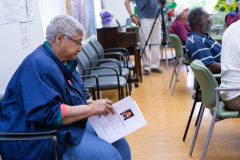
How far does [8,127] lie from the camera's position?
4.26 ft

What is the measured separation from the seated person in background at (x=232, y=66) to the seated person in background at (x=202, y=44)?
72 cm

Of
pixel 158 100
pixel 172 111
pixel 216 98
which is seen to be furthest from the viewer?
pixel 158 100

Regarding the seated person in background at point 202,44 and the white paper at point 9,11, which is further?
the seated person in background at point 202,44

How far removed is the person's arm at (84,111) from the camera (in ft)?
4.49

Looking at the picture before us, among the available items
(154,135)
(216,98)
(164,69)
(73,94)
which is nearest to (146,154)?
(154,135)

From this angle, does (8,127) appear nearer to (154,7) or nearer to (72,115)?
(72,115)

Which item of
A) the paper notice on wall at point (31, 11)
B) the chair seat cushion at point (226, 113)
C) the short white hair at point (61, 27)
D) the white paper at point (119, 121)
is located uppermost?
the paper notice on wall at point (31, 11)

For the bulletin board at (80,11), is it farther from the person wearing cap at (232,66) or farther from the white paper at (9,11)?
the person wearing cap at (232,66)

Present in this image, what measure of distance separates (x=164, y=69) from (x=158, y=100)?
2122 millimetres

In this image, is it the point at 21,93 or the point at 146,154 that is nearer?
the point at 21,93

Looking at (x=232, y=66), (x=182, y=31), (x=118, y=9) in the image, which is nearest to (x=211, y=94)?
(x=232, y=66)

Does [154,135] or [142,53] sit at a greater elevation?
[142,53]

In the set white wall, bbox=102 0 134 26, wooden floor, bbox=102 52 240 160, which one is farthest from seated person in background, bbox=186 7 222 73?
white wall, bbox=102 0 134 26

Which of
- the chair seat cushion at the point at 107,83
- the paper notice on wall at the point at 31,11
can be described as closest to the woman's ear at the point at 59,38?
the paper notice on wall at the point at 31,11
